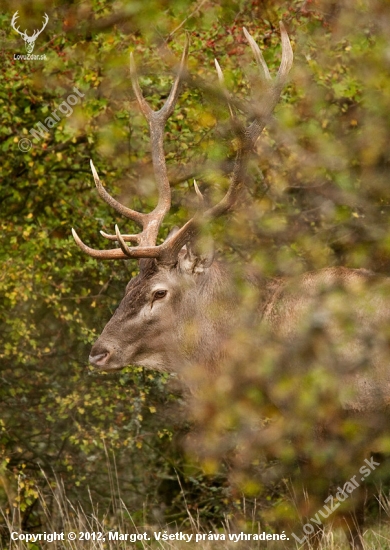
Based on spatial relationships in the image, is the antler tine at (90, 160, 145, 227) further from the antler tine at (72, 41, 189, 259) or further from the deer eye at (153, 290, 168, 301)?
the deer eye at (153, 290, 168, 301)

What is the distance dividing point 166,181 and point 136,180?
1.11 metres

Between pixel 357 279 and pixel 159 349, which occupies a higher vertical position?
pixel 357 279

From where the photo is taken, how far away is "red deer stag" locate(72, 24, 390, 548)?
5.84m

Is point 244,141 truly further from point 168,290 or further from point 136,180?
point 136,180

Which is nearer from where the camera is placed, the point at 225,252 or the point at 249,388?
the point at 249,388

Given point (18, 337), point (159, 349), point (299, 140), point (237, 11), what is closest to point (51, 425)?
point (18, 337)

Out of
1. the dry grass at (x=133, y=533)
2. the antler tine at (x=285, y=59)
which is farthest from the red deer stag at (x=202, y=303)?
the dry grass at (x=133, y=533)

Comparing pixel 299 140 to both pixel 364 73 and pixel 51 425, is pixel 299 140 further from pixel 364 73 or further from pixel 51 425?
pixel 51 425

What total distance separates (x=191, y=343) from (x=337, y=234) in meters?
1.94

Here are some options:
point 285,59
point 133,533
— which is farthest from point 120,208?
point 133,533

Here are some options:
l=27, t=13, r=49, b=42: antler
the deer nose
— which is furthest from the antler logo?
the deer nose

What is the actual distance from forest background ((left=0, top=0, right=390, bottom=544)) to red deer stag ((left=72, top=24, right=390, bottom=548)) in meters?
0.40

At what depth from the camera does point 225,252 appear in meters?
7.63

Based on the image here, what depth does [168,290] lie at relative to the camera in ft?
20.9
